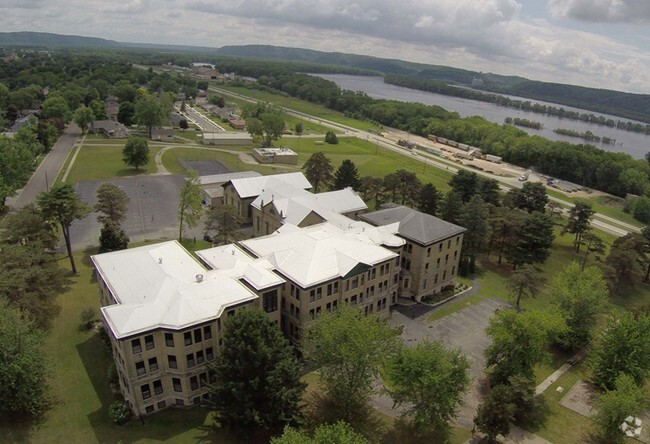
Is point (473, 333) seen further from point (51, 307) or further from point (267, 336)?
point (51, 307)

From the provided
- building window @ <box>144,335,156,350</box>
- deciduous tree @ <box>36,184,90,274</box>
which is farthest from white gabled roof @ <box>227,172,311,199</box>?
building window @ <box>144,335,156,350</box>

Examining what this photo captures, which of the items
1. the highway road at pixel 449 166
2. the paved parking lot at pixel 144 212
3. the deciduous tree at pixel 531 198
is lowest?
the highway road at pixel 449 166

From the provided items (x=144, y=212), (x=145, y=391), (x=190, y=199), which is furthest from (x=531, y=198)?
(x=145, y=391)

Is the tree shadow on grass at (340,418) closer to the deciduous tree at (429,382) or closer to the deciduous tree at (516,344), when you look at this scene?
the deciduous tree at (429,382)

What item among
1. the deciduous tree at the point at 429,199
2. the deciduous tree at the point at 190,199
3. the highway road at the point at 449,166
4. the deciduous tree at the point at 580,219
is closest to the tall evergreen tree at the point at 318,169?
the deciduous tree at the point at 429,199

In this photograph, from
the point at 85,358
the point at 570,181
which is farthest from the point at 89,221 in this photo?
the point at 570,181

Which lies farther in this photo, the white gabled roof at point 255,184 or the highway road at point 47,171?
the highway road at point 47,171

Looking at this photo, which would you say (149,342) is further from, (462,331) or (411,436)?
(462,331)
